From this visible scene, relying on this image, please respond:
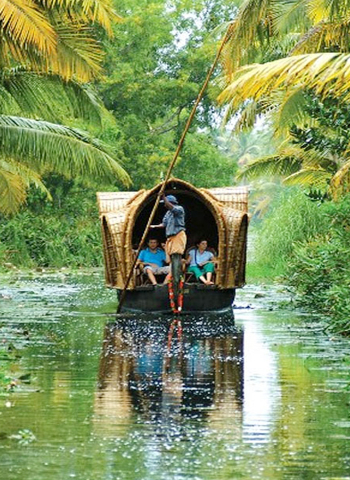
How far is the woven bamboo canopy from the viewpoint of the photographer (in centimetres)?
1845

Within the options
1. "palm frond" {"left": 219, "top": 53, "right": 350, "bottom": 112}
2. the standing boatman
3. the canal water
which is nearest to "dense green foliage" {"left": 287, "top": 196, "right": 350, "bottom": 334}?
the canal water

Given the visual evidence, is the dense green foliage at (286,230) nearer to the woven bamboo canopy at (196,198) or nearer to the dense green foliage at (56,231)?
the dense green foliage at (56,231)

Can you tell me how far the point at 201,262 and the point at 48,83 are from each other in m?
3.59

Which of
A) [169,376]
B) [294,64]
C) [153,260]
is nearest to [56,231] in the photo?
[153,260]

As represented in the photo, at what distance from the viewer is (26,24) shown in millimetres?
13148

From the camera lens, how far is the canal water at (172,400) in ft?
24.5

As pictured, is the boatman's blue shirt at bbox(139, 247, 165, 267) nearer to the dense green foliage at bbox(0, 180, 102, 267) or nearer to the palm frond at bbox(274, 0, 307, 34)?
the palm frond at bbox(274, 0, 307, 34)

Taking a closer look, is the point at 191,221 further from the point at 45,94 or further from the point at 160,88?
the point at 160,88

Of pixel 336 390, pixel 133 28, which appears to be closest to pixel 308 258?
pixel 336 390

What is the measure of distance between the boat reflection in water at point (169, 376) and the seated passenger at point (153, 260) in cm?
230

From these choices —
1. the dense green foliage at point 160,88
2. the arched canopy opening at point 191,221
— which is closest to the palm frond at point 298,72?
the arched canopy opening at point 191,221

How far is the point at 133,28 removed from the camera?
145 ft

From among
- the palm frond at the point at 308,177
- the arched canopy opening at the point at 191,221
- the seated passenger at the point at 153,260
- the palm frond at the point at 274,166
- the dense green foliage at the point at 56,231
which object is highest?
the palm frond at the point at 274,166

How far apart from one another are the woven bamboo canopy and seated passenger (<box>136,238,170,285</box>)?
27cm
